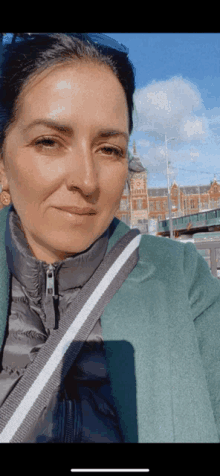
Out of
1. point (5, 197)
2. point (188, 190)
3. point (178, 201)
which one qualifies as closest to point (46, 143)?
point (5, 197)

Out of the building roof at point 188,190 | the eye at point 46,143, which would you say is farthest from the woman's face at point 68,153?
the building roof at point 188,190

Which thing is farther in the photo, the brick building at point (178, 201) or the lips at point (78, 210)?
the brick building at point (178, 201)

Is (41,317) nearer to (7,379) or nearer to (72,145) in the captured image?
(7,379)

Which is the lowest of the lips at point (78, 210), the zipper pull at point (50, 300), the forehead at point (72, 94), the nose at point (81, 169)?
the zipper pull at point (50, 300)

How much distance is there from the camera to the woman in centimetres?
93

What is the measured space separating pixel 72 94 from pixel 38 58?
224mm

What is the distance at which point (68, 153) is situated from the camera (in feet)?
3.05

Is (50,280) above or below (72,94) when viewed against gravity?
below

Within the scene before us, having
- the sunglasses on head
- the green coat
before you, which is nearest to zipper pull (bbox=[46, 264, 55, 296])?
the green coat

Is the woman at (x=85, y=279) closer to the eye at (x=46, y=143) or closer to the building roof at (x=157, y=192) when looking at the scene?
the eye at (x=46, y=143)

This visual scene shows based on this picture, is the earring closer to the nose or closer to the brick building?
the nose

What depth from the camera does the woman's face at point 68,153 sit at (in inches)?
36.0

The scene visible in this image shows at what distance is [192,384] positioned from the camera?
3.29ft

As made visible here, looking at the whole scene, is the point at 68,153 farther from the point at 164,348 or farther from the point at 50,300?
the point at 164,348
